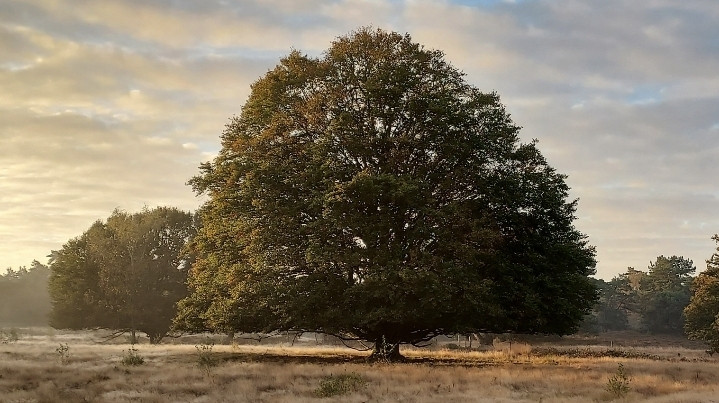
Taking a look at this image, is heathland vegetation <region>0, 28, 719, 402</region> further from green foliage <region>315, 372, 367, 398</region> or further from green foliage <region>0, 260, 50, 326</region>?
green foliage <region>0, 260, 50, 326</region>

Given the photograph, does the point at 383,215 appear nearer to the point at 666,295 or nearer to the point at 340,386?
the point at 340,386

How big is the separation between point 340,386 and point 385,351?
1125 centimetres

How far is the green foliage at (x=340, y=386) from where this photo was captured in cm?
1934

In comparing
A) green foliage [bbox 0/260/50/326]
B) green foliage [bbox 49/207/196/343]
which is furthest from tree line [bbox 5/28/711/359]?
green foliage [bbox 0/260/50/326]

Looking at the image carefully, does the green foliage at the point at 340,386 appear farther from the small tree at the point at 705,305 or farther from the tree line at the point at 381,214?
the small tree at the point at 705,305

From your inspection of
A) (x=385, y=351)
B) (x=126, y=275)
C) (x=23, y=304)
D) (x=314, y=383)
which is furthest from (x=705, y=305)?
(x=23, y=304)

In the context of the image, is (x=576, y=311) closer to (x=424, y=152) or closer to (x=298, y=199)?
(x=424, y=152)

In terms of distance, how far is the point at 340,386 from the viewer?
19.8 metres

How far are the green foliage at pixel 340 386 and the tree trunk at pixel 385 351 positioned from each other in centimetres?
901

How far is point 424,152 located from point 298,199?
23.0 feet

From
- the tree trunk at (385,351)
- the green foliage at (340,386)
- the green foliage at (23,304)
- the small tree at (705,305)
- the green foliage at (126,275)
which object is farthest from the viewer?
the green foliage at (23,304)

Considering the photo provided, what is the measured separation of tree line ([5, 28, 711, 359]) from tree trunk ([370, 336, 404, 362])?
11 centimetres

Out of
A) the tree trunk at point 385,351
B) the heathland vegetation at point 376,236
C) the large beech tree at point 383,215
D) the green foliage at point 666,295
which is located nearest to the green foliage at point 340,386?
the heathland vegetation at point 376,236

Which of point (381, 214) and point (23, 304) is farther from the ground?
point (381, 214)
